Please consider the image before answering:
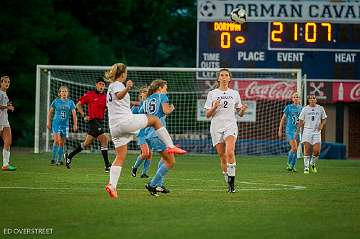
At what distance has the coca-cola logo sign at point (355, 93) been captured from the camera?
3372cm

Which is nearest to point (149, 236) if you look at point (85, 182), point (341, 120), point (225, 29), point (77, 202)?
point (77, 202)

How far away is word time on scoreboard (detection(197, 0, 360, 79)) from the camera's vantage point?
104 feet

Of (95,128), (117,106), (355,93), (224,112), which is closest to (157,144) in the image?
(224,112)

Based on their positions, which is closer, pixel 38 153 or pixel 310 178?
pixel 310 178

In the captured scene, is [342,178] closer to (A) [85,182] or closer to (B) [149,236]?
(A) [85,182]

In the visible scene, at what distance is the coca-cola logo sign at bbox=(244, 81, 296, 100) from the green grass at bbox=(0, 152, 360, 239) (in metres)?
13.4

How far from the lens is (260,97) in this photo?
1356 inches

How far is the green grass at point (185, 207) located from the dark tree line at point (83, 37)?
2702 centimetres

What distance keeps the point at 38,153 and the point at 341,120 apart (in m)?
10.8

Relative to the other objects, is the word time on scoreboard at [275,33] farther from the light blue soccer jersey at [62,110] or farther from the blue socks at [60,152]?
the blue socks at [60,152]

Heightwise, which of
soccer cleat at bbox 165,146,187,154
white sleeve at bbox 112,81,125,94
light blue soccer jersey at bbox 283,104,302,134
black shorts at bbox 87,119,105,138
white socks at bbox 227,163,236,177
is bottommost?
white socks at bbox 227,163,236,177

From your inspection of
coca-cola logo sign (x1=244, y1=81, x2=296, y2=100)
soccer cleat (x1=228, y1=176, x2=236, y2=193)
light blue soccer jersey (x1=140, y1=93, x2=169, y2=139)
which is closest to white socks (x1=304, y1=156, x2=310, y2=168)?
light blue soccer jersey (x1=140, y1=93, x2=169, y2=139)

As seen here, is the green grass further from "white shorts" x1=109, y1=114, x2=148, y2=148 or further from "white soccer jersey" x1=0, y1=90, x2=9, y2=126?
"white soccer jersey" x1=0, y1=90, x2=9, y2=126

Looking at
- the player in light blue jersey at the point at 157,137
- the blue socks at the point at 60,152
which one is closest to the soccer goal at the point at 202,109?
the blue socks at the point at 60,152
